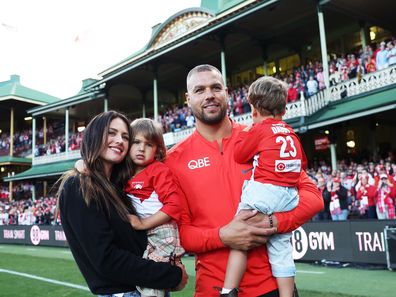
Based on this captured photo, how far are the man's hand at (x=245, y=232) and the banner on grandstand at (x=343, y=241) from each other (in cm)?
738

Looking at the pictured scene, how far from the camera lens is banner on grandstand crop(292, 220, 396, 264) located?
361 inches

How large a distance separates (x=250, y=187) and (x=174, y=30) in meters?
23.8

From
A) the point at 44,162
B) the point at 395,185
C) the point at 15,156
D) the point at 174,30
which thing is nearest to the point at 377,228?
the point at 395,185

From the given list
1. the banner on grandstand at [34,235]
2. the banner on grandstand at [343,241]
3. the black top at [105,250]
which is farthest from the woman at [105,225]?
the banner on grandstand at [34,235]

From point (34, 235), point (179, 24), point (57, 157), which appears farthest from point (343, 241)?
point (57, 157)

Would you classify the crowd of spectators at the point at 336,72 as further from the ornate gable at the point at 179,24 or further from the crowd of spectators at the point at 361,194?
the ornate gable at the point at 179,24

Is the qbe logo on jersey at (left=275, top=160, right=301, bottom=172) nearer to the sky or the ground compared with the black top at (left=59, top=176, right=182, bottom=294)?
nearer to the sky

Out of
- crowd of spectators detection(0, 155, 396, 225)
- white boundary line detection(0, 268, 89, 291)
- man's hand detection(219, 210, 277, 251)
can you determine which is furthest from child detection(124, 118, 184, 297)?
crowd of spectators detection(0, 155, 396, 225)

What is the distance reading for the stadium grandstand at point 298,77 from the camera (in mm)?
15000

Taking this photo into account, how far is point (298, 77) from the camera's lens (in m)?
18.3

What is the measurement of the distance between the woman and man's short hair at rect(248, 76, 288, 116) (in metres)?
0.99

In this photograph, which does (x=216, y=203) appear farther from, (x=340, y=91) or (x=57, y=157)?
(x=57, y=157)

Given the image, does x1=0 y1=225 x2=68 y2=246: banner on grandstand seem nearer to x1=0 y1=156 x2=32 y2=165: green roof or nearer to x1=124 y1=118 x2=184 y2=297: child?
x1=124 y1=118 x2=184 y2=297: child

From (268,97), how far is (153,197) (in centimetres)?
106
